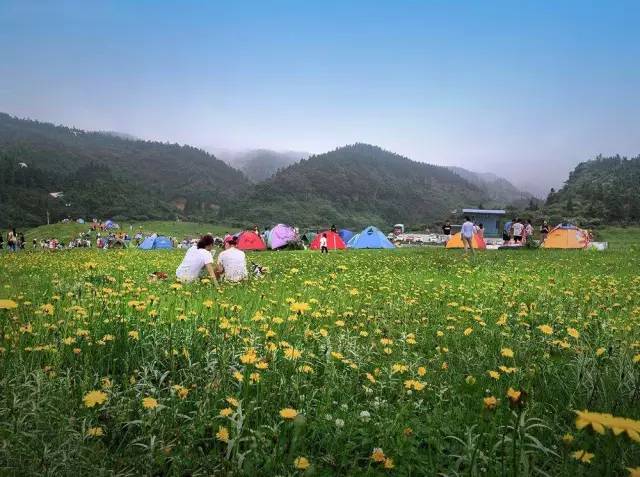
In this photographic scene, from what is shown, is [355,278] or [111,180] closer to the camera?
[355,278]


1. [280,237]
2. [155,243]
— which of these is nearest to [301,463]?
[280,237]

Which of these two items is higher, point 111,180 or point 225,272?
point 111,180

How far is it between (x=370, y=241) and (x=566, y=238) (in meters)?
14.5

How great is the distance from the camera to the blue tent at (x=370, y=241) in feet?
126

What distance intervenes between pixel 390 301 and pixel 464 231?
56.6 feet

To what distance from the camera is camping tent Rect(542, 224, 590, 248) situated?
105 feet

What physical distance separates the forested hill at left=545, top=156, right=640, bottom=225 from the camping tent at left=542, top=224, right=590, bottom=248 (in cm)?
4551

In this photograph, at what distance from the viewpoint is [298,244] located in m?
36.9

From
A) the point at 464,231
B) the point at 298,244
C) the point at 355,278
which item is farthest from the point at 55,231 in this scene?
the point at 355,278

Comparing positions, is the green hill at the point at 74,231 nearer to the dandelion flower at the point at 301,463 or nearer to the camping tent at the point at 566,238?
the camping tent at the point at 566,238

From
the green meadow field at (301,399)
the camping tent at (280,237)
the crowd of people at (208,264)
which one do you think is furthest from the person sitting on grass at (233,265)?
the camping tent at (280,237)

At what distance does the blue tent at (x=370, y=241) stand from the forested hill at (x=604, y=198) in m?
48.3

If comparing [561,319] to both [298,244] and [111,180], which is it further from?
[111,180]

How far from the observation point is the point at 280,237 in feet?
119
